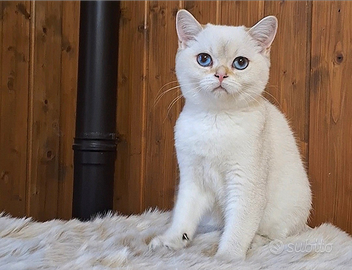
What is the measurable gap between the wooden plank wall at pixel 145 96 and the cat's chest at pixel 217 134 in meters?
0.43

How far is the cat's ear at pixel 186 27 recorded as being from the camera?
4.17 ft

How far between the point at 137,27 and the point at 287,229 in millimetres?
1057

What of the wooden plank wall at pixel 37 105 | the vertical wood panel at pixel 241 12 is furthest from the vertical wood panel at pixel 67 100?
the vertical wood panel at pixel 241 12

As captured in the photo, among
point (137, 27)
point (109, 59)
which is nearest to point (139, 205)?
point (109, 59)

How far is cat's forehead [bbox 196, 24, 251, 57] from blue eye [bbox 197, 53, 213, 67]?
0.02 meters

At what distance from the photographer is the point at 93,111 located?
1718mm

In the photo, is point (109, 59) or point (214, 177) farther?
point (109, 59)

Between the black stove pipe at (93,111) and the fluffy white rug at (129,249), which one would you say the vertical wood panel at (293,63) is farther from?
the black stove pipe at (93,111)

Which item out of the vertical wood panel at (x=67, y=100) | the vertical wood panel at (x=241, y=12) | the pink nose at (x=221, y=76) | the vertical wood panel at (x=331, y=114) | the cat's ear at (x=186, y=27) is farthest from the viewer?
the vertical wood panel at (x=67, y=100)

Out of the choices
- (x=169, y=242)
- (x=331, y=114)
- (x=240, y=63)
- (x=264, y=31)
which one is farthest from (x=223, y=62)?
(x=331, y=114)

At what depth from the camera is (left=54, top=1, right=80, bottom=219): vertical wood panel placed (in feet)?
6.07

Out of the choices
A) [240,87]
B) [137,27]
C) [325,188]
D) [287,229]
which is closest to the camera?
[240,87]

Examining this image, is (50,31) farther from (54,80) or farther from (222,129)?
(222,129)

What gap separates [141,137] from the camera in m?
1.90
